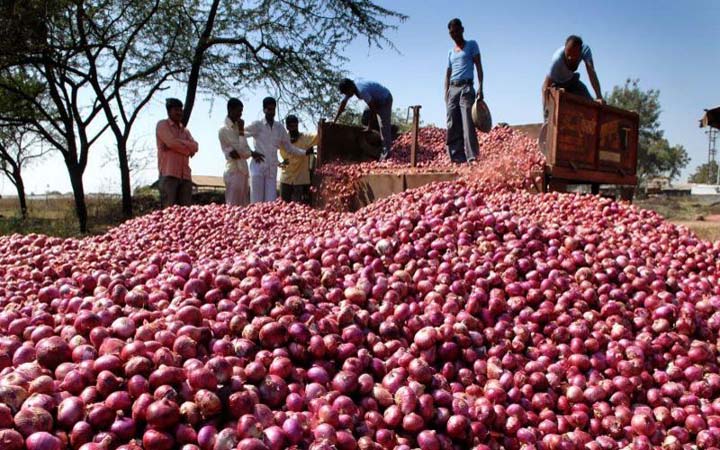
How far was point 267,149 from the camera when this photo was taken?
7992mm

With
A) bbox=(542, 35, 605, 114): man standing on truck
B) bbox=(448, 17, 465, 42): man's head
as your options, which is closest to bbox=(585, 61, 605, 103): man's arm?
bbox=(542, 35, 605, 114): man standing on truck

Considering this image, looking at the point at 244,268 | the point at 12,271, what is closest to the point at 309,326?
the point at 244,268

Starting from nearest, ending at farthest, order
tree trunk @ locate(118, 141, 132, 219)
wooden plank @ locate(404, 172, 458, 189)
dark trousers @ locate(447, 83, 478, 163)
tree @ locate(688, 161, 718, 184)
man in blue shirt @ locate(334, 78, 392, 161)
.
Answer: wooden plank @ locate(404, 172, 458, 189) < dark trousers @ locate(447, 83, 478, 163) < man in blue shirt @ locate(334, 78, 392, 161) < tree trunk @ locate(118, 141, 132, 219) < tree @ locate(688, 161, 718, 184)

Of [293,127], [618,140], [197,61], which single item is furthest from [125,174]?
[618,140]

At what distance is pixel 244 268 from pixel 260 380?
2.38 feet

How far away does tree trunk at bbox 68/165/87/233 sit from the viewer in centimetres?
1339

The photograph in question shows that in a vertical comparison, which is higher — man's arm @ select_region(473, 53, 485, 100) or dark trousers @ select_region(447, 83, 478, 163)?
man's arm @ select_region(473, 53, 485, 100)

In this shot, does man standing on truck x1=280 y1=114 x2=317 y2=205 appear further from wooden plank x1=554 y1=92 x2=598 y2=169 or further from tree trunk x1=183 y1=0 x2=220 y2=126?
tree trunk x1=183 y1=0 x2=220 y2=126

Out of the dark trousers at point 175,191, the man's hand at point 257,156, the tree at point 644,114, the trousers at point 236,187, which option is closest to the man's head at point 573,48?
the man's hand at point 257,156

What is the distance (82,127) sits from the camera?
1447 centimetres

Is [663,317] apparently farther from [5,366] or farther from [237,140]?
[237,140]

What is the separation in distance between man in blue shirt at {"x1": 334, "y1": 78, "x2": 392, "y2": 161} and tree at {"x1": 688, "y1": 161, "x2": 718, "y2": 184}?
83585 mm

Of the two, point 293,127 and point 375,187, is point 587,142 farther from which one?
point 293,127

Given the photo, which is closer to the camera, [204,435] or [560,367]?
[204,435]
